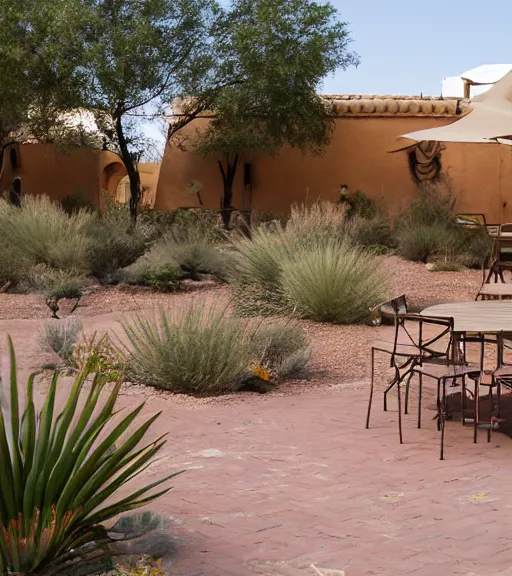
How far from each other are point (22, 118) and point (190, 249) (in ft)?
24.7

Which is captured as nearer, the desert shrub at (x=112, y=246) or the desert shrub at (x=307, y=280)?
the desert shrub at (x=307, y=280)

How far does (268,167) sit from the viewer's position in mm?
21266

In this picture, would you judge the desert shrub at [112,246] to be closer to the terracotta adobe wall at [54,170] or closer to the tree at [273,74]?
the tree at [273,74]

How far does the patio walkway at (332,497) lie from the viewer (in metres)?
3.95

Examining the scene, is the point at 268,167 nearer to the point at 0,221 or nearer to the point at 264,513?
the point at 0,221

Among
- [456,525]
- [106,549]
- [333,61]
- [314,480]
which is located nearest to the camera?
[106,549]

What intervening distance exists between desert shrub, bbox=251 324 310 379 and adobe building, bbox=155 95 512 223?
12.3 meters

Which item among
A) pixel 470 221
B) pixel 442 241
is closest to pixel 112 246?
pixel 442 241

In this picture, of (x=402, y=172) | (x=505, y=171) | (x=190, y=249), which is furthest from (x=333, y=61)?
(x=190, y=249)

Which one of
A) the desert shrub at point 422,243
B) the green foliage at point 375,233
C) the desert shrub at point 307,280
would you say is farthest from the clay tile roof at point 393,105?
the desert shrub at point 307,280

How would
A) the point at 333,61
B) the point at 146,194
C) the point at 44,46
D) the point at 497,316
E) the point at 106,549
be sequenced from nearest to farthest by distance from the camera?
the point at 106,549 < the point at 497,316 < the point at 44,46 < the point at 333,61 < the point at 146,194

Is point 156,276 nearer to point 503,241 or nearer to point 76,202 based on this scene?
point 503,241

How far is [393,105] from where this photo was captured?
2059cm

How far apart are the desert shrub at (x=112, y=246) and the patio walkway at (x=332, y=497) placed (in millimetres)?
8370
